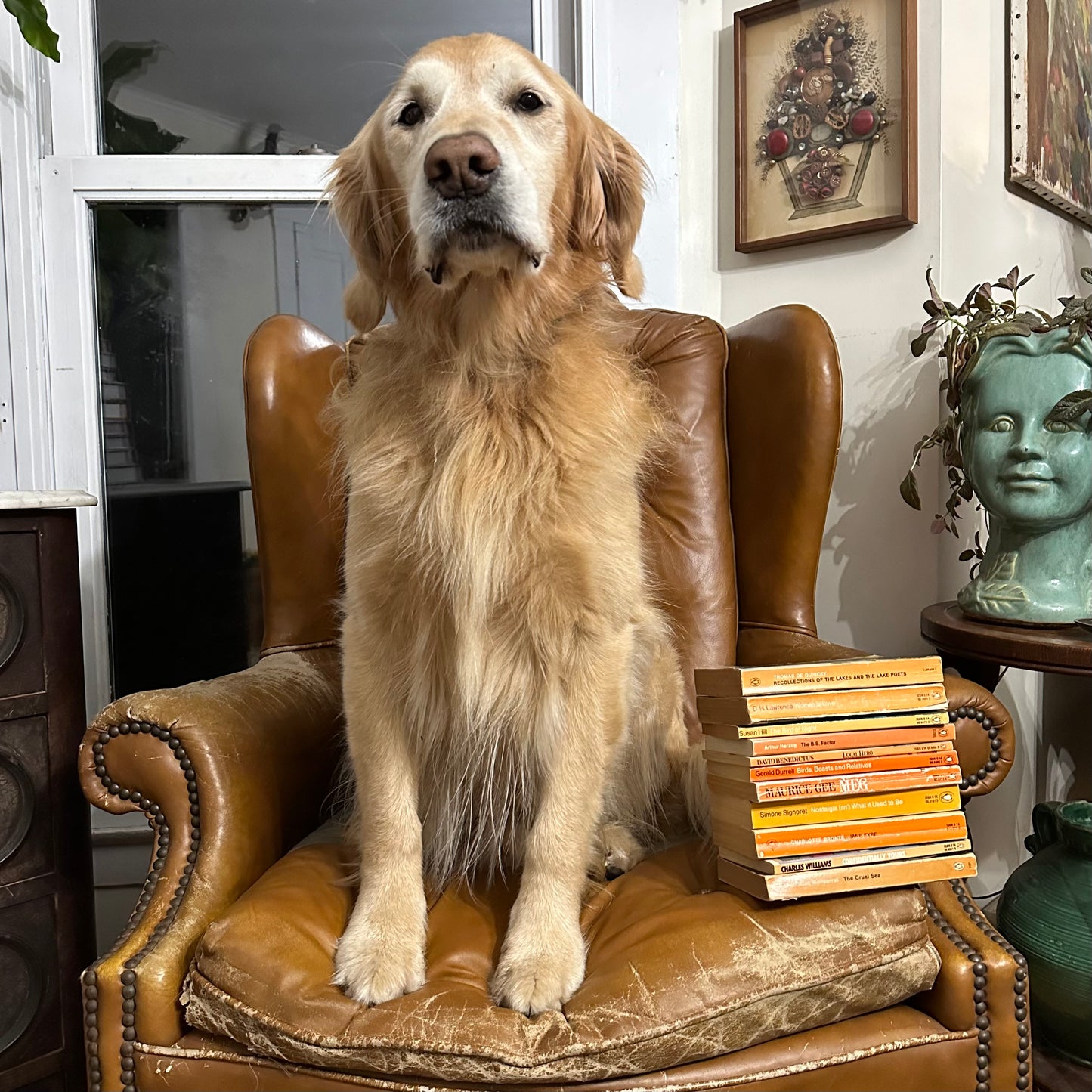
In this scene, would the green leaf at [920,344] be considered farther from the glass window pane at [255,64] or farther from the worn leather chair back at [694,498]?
the glass window pane at [255,64]

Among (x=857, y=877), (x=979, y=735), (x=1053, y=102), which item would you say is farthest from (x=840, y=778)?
(x=1053, y=102)

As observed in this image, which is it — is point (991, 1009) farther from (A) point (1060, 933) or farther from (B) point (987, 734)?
(A) point (1060, 933)

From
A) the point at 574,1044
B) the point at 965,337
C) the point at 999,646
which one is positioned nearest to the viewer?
the point at 574,1044

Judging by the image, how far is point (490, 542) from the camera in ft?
4.17

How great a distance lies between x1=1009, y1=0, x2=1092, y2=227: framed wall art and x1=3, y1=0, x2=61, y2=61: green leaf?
6.84 feet

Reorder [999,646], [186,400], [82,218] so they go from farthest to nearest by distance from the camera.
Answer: [186,400], [82,218], [999,646]

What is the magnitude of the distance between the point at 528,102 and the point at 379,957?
4.09 ft

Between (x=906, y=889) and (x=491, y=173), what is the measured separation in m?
1.11

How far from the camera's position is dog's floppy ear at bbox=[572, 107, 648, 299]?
56.4 inches

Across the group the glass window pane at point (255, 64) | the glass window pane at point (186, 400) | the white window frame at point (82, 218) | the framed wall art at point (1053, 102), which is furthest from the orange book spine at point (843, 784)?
the glass window pane at point (255, 64)

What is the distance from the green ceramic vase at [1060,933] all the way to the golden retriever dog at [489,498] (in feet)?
2.46

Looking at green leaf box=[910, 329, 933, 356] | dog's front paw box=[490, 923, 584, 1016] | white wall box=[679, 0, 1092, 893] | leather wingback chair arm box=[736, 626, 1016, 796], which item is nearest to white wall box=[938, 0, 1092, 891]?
white wall box=[679, 0, 1092, 893]

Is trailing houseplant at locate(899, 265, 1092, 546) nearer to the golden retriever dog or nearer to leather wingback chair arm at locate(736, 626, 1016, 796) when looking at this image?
leather wingback chair arm at locate(736, 626, 1016, 796)

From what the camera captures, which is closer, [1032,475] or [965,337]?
[1032,475]
